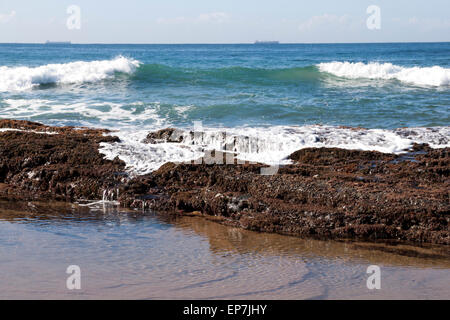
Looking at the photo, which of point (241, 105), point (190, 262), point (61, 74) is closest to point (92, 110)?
point (241, 105)

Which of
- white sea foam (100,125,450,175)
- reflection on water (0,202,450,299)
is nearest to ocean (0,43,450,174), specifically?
white sea foam (100,125,450,175)

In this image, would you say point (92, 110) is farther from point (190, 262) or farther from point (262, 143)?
point (190, 262)

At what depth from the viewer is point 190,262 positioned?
176 inches

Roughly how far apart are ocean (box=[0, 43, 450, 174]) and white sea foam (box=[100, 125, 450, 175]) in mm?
17

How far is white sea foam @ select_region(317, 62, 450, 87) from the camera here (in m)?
20.0

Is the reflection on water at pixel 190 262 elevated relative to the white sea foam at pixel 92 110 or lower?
lower

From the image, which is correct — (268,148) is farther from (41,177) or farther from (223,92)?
(223,92)

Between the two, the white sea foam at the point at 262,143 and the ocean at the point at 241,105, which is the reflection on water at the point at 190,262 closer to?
the white sea foam at the point at 262,143

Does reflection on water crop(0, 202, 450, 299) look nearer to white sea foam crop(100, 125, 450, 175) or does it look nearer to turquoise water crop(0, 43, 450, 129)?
white sea foam crop(100, 125, 450, 175)

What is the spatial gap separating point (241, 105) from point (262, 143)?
22.1 feet

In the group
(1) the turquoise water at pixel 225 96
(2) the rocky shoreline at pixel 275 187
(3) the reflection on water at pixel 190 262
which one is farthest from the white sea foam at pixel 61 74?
(3) the reflection on water at pixel 190 262

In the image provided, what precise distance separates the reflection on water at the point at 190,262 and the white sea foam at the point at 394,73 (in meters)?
16.5

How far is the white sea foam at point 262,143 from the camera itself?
23.5 ft

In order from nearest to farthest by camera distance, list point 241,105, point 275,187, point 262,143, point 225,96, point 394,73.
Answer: point 275,187 < point 262,143 < point 241,105 < point 225,96 < point 394,73
